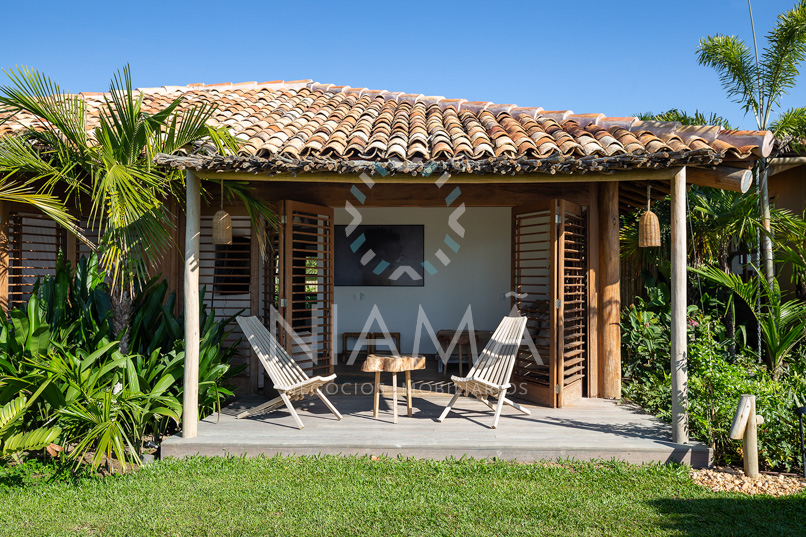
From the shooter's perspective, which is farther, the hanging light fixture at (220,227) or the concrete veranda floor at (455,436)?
the hanging light fixture at (220,227)

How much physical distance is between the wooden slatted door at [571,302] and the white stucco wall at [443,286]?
140 inches

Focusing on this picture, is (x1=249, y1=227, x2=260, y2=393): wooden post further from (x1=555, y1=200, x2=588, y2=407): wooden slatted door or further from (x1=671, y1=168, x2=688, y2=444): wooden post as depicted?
(x1=671, y1=168, x2=688, y2=444): wooden post

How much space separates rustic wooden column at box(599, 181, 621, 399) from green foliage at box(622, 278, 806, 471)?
0.28 metres

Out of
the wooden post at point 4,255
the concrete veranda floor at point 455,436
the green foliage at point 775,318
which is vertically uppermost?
the wooden post at point 4,255

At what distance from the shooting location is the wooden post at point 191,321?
208 inches

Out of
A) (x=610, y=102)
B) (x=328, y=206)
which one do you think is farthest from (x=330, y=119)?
(x=610, y=102)

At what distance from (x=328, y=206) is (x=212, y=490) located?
→ 13.8 ft

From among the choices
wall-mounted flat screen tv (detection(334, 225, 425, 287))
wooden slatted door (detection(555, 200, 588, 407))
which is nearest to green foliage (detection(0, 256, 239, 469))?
wooden slatted door (detection(555, 200, 588, 407))

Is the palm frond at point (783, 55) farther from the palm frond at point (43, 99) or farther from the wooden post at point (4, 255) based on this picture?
the wooden post at point (4, 255)

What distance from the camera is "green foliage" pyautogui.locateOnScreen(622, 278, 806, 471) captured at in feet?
16.4

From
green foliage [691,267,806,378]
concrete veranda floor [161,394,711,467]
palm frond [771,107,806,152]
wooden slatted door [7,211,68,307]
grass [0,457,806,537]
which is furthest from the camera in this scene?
palm frond [771,107,806,152]

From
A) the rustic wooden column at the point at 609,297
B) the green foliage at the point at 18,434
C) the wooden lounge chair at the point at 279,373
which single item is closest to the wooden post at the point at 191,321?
the wooden lounge chair at the point at 279,373

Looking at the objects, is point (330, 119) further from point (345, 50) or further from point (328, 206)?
point (345, 50)

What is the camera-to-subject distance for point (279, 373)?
5.95 m
